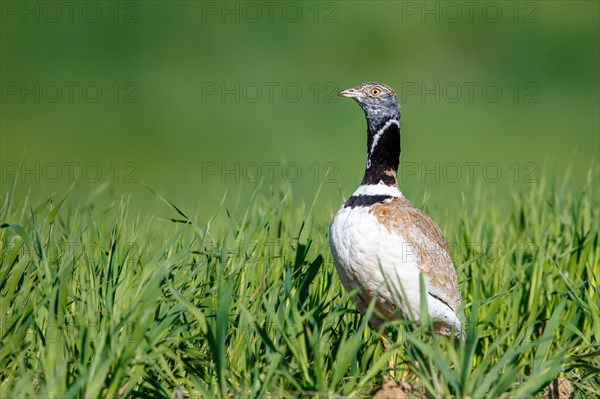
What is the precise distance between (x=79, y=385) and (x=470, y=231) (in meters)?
3.79

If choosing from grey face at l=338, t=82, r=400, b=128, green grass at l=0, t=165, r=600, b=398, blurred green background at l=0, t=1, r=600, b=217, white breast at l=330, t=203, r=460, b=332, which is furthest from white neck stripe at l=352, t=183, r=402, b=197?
blurred green background at l=0, t=1, r=600, b=217

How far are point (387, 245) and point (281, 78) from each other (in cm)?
1523

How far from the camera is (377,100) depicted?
19.0ft

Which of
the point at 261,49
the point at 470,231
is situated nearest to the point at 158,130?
the point at 261,49

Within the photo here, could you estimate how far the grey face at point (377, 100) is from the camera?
5.78 meters

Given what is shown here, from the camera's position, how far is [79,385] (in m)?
4.05

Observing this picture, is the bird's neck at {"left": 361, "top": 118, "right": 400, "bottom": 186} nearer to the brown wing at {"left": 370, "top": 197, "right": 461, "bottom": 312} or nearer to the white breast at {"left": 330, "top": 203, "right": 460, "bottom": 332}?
the brown wing at {"left": 370, "top": 197, "right": 461, "bottom": 312}

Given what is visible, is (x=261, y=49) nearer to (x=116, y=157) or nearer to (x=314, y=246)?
(x=116, y=157)

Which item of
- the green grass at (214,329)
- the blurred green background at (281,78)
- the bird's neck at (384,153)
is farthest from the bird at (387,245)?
the blurred green background at (281,78)

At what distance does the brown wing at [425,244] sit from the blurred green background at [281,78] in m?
10.7

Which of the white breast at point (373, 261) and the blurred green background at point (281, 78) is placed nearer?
the white breast at point (373, 261)

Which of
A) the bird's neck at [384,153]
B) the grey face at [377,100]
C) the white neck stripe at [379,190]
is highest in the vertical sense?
the grey face at [377,100]

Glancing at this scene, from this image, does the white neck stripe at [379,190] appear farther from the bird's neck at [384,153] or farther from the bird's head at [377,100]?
the bird's head at [377,100]

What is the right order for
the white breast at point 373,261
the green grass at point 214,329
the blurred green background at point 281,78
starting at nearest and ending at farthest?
1. the green grass at point 214,329
2. the white breast at point 373,261
3. the blurred green background at point 281,78
